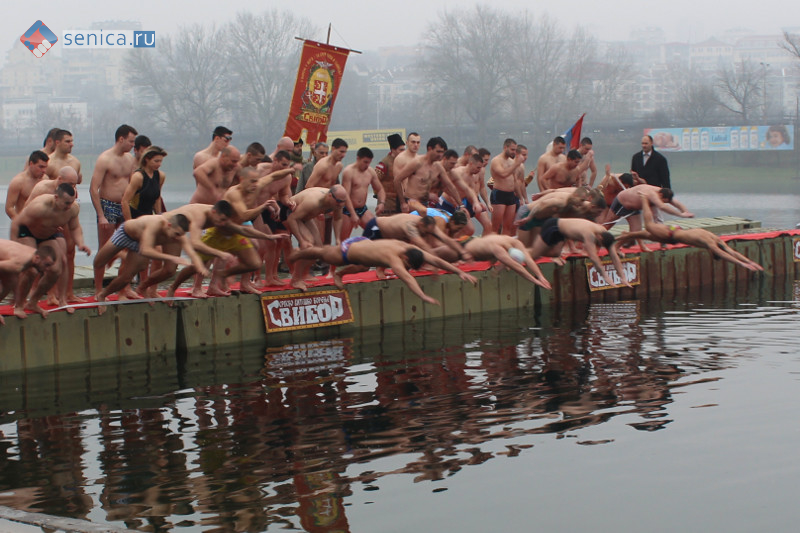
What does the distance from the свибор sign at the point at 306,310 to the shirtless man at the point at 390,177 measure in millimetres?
1821

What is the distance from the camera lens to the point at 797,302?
1795cm

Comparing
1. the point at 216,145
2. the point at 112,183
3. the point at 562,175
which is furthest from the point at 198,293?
the point at 562,175

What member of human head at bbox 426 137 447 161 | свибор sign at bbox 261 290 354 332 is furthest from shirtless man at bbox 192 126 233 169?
human head at bbox 426 137 447 161

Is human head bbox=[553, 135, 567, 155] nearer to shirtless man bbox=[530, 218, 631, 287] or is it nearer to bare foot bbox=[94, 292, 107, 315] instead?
shirtless man bbox=[530, 218, 631, 287]

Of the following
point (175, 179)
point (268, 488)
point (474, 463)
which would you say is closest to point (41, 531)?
point (268, 488)

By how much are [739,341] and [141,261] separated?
27.4 ft

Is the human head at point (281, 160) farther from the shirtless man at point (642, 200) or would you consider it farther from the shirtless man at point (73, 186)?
the shirtless man at point (642, 200)

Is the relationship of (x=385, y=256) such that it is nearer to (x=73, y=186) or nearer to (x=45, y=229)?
(x=73, y=186)

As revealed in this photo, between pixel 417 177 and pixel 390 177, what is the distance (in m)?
0.49

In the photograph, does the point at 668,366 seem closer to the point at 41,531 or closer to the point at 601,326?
the point at 601,326

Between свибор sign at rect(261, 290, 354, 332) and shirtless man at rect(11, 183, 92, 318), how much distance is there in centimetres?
312

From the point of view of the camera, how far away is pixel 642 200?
16.3m

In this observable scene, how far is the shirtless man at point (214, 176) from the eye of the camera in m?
14.0

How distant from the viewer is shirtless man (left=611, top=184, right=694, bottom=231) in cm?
1602
